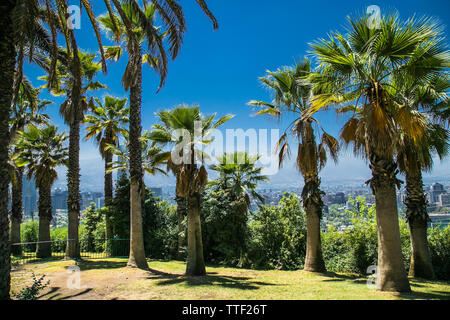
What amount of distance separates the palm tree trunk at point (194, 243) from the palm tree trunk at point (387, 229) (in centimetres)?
596

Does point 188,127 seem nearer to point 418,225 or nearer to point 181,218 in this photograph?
point 181,218

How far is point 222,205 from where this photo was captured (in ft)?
54.6

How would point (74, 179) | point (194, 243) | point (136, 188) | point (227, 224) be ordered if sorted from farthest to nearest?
point (74, 179), point (227, 224), point (136, 188), point (194, 243)

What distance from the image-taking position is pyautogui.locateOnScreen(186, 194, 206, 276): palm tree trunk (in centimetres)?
1094

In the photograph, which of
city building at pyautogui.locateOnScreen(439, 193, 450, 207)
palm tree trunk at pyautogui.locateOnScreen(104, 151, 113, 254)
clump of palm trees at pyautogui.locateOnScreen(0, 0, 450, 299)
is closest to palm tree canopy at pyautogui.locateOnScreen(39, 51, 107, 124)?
clump of palm trees at pyautogui.locateOnScreen(0, 0, 450, 299)

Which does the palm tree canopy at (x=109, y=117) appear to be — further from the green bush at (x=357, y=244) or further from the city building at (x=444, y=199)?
the city building at (x=444, y=199)

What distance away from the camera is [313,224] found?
41.1 feet

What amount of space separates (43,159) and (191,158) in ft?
41.2

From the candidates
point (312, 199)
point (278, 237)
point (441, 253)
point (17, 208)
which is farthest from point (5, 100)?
point (17, 208)

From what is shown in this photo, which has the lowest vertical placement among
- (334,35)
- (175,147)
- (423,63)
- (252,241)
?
(252,241)

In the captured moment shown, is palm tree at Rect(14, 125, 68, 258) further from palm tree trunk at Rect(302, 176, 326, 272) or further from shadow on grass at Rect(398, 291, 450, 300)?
shadow on grass at Rect(398, 291, 450, 300)
